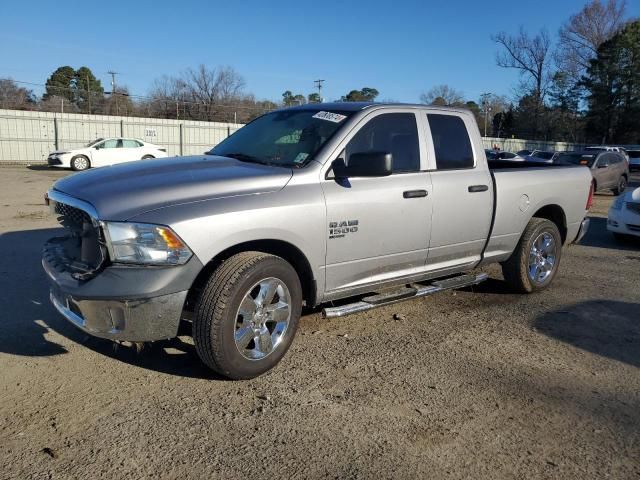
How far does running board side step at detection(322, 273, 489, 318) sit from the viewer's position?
13.8ft

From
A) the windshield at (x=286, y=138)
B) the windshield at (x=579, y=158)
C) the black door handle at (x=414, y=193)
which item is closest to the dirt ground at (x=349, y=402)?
the black door handle at (x=414, y=193)

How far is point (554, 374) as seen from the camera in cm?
400

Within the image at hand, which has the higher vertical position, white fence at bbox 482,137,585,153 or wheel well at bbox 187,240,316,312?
white fence at bbox 482,137,585,153

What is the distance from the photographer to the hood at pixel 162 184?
3.40 m

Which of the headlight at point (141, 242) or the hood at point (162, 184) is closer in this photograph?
the headlight at point (141, 242)

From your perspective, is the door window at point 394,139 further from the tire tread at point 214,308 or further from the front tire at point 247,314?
the tire tread at point 214,308

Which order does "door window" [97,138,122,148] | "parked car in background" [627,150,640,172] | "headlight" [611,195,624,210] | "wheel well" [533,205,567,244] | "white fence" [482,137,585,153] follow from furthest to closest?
"white fence" [482,137,585,153]
"parked car in background" [627,150,640,172]
"door window" [97,138,122,148]
"headlight" [611,195,624,210]
"wheel well" [533,205,567,244]

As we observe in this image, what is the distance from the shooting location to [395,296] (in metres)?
4.60

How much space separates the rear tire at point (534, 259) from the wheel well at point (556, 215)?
156mm

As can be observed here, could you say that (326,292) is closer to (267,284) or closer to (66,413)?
(267,284)

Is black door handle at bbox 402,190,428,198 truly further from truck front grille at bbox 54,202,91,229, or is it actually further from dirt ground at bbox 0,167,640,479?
truck front grille at bbox 54,202,91,229

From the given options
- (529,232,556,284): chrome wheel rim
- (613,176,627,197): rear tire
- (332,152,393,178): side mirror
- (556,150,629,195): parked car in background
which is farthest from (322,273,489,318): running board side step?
(613,176,627,197): rear tire

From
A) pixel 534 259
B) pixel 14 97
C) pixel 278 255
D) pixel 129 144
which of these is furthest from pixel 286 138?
pixel 14 97

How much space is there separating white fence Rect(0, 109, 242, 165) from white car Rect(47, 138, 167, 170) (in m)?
4.62
